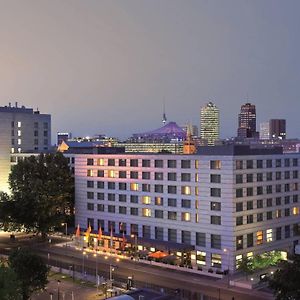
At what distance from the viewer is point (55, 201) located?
11112 centimetres

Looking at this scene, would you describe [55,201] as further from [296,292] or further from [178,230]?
[296,292]

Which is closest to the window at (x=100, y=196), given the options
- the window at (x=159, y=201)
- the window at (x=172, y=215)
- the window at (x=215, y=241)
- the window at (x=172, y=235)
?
the window at (x=159, y=201)

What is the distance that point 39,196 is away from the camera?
107938 millimetres

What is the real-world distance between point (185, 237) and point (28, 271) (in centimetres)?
3666

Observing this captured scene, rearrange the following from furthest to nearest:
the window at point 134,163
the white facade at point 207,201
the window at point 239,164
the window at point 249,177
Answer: the window at point 134,163 → the window at point 249,177 → the white facade at point 207,201 → the window at point 239,164

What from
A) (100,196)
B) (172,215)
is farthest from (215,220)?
(100,196)

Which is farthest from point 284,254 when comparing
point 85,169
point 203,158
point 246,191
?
point 85,169

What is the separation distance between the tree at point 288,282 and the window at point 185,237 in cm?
3656

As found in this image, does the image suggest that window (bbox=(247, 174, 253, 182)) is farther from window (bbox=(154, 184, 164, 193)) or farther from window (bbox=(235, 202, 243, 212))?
window (bbox=(154, 184, 164, 193))

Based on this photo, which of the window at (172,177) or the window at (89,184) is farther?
the window at (89,184)

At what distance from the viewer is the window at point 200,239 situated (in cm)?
8948

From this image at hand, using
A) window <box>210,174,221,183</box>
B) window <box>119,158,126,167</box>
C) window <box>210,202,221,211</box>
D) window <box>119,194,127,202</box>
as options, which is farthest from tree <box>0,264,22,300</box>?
window <box>119,158,126,167</box>

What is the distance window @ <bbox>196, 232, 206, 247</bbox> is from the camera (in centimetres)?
8948

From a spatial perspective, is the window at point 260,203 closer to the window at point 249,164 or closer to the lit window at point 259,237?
the lit window at point 259,237
